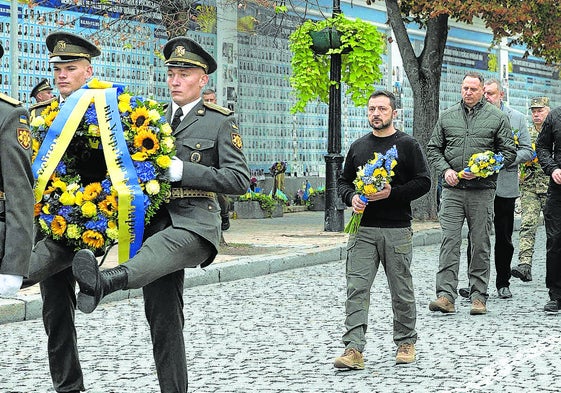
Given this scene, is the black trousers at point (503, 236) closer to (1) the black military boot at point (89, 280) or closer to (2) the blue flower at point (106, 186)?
(2) the blue flower at point (106, 186)

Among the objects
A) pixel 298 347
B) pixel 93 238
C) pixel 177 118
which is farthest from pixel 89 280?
pixel 298 347

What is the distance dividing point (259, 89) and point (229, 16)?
89.4 inches

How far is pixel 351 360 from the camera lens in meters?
8.57

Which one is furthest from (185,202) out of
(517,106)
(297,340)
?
(517,106)

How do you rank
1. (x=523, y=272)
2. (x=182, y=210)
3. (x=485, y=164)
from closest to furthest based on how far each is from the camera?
1. (x=182, y=210)
2. (x=485, y=164)
3. (x=523, y=272)

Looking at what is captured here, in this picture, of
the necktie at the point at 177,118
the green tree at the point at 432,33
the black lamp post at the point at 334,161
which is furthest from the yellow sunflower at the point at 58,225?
the green tree at the point at 432,33

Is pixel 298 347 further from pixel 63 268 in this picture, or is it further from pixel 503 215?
pixel 503 215

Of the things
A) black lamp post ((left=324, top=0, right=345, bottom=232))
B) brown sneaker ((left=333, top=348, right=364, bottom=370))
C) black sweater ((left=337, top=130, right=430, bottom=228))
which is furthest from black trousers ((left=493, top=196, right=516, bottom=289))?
black lamp post ((left=324, top=0, right=345, bottom=232))

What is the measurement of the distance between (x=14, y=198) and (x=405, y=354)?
11.9ft

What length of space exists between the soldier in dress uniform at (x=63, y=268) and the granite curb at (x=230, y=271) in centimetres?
383

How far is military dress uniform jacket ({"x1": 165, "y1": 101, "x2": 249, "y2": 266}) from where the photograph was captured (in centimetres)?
681

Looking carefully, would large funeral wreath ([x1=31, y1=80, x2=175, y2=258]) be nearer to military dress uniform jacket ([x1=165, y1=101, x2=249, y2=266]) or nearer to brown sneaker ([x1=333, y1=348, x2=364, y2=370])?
military dress uniform jacket ([x1=165, y1=101, x2=249, y2=266])

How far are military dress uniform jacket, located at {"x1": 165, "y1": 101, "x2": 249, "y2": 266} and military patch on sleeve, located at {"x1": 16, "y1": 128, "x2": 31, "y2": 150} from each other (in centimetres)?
95

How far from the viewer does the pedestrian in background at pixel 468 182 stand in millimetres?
11266
